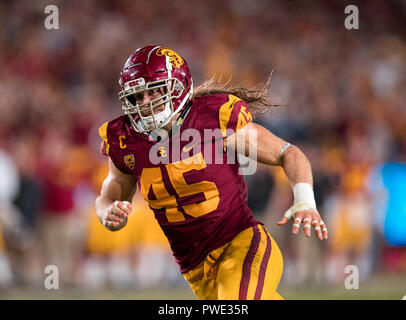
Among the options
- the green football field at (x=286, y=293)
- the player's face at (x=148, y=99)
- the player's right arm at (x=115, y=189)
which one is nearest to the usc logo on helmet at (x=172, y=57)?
the player's face at (x=148, y=99)

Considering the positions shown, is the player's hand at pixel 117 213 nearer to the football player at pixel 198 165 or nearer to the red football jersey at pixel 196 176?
the football player at pixel 198 165

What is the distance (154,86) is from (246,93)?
1.88 feet

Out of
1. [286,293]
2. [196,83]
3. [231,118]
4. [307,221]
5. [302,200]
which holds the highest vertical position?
[196,83]

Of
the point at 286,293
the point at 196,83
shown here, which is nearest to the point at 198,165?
the point at 286,293

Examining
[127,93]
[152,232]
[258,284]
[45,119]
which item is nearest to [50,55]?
[45,119]

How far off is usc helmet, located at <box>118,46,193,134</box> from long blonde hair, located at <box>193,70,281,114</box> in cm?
17

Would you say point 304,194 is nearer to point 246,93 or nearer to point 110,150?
point 246,93

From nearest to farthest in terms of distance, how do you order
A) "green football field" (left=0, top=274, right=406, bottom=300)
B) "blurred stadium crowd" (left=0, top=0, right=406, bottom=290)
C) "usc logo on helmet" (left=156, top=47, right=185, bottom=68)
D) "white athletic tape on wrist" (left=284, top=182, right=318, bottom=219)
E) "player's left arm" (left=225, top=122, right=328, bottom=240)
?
"white athletic tape on wrist" (left=284, top=182, right=318, bottom=219) < "player's left arm" (left=225, top=122, right=328, bottom=240) < "usc logo on helmet" (left=156, top=47, right=185, bottom=68) < "green football field" (left=0, top=274, right=406, bottom=300) < "blurred stadium crowd" (left=0, top=0, right=406, bottom=290)

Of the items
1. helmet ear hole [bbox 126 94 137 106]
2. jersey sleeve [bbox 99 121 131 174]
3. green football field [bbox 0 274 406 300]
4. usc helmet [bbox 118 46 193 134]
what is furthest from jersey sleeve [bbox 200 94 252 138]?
green football field [bbox 0 274 406 300]

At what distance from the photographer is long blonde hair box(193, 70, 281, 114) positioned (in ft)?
10.5

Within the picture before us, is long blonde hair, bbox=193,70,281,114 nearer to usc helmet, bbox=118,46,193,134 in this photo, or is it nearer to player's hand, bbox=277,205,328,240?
usc helmet, bbox=118,46,193,134

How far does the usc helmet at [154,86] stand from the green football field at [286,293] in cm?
339

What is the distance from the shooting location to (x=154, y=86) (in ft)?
9.62

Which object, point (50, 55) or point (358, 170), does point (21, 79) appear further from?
point (358, 170)
